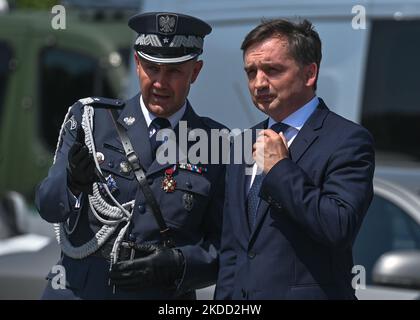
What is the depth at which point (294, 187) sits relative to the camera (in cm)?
304

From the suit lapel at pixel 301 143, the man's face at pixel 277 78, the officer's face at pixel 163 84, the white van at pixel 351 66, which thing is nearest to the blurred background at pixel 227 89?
the white van at pixel 351 66

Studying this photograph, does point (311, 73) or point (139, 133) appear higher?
point (311, 73)

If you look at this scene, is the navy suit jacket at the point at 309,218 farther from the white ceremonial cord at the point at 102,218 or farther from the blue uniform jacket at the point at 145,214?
the white ceremonial cord at the point at 102,218

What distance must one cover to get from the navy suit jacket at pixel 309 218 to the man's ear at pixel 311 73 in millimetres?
99

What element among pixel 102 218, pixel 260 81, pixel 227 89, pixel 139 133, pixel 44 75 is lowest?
pixel 44 75

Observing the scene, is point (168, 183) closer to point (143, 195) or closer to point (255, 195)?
point (143, 195)

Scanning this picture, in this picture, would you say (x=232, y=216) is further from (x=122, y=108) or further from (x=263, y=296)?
(x=122, y=108)

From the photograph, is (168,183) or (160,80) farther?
(168,183)

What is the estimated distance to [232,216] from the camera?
3305 millimetres

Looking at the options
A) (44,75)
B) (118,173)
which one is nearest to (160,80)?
(118,173)

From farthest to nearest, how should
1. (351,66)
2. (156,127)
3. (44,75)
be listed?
(44,75)
(351,66)
(156,127)

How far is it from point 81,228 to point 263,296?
0.67 m

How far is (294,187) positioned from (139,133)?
693 millimetres

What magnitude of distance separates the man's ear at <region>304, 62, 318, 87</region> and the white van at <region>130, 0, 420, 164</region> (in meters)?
3.55
